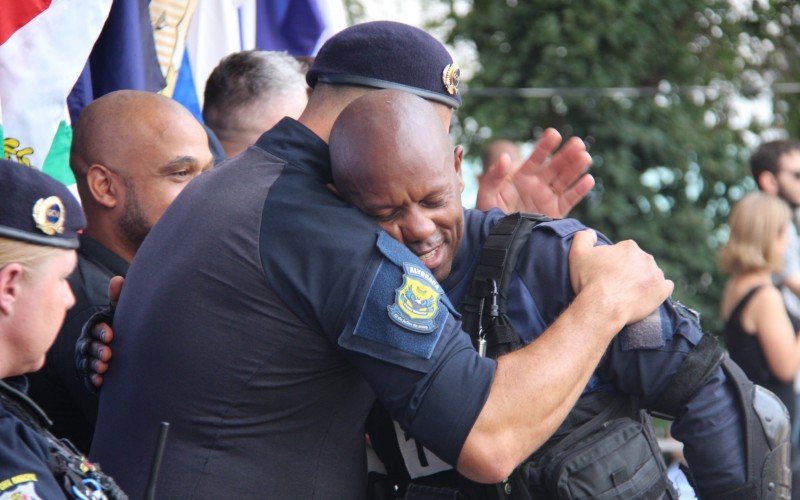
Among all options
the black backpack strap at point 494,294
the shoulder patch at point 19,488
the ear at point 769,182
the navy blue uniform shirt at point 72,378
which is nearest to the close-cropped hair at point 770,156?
the ear at point 769,182

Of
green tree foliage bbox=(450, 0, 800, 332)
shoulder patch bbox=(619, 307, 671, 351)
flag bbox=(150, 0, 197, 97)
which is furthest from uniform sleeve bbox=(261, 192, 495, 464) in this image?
green tree foliage bbox=(450, 0, 800, 332)

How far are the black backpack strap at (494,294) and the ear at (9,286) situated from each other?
973mm

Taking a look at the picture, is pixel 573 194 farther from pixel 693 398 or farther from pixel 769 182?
pixel 769 182

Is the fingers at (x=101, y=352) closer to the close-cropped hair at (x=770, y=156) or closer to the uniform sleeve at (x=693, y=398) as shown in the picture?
the uniform sleeve at (x=693, y=398)

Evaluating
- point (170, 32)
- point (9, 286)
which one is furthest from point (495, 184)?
point (170, 32)

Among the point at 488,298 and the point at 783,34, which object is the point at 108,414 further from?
the point at 783,34

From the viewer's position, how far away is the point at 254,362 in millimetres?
2311

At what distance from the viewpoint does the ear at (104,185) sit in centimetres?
343

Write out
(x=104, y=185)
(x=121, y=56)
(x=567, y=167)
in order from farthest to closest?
(x=121, y=56)
(x=104, y=185)
(x=567, y=167)

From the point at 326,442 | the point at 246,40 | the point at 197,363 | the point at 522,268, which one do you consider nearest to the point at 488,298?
the point at 522,268

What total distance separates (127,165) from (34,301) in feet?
4.28

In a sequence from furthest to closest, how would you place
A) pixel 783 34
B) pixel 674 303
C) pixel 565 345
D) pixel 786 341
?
1. pixel 783 34
2. pixel 786 341
3. pixel 674 303
4. pixel 565 345

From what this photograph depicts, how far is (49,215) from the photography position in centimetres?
223

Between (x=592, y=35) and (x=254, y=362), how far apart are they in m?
6.41
